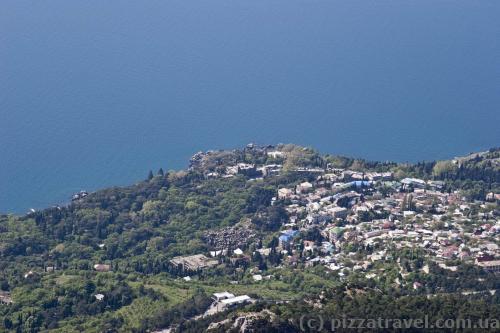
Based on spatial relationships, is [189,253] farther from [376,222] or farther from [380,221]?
[380,221]

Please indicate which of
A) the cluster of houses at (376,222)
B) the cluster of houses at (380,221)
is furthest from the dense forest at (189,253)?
the cluster of houses at (380,221)

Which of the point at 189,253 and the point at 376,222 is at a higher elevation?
the point at 376,222

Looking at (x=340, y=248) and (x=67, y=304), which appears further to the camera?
(x=340, y=248)

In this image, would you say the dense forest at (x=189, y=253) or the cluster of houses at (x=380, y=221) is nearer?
the dense forest at (x=189, y=253)

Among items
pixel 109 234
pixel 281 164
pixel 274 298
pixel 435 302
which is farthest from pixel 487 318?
pixel 281 164

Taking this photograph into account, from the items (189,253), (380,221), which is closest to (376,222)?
(380,221)

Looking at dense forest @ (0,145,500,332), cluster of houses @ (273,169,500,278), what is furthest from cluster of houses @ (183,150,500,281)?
dense forest @ (0,145,500,332)

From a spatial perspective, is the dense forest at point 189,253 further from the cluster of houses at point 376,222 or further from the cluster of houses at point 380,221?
the cluster of houses at point 380,221

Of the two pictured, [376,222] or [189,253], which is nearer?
[189,253]

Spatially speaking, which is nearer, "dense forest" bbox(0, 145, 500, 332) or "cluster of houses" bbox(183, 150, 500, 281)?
"dense forest" bbox(0, 145, 500, 332)

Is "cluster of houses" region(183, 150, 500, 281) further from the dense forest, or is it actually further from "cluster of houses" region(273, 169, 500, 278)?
the dense forest

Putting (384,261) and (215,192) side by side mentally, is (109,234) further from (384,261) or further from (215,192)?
(384,261)
